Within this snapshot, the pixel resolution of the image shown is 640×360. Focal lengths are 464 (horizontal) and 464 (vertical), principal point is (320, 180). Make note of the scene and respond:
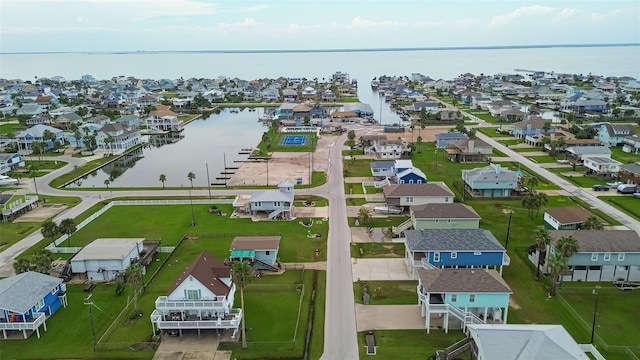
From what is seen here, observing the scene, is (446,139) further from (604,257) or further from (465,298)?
(465,298)

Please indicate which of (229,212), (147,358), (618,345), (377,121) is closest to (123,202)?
(229,212)

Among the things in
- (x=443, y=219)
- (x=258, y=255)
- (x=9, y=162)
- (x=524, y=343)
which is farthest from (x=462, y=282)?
(x=9, y=162)

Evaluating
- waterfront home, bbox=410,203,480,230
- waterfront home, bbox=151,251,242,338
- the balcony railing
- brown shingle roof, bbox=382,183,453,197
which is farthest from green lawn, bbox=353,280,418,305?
the balcony railing

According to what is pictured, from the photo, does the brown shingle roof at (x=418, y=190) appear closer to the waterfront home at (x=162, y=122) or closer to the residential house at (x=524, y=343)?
the residential house at (x=524, y=343)

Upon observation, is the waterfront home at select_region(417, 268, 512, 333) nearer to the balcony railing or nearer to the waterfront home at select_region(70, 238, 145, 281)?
the waterfront home at select_region(70, 238, 145, 281)

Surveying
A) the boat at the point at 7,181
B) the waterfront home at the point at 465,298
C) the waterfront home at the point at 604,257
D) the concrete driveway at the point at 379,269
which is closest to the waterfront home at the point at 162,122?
the boat at the point at 7,181

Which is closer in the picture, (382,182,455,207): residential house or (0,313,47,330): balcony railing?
(0,313,47,330): balcony railing

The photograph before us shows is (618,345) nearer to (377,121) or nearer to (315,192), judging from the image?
(315,192)
